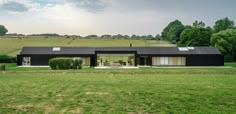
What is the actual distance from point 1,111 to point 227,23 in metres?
80.1

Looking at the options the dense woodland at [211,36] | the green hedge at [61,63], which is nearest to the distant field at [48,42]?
the dense woodland at [211,36]

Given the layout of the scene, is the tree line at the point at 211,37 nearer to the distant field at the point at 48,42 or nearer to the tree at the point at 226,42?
the tree at the point at 226,42

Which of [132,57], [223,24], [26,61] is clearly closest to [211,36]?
[223,24]

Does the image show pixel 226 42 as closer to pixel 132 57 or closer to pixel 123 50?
pixel 132 57

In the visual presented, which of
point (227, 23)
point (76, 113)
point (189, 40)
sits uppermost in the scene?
point (227, 23)

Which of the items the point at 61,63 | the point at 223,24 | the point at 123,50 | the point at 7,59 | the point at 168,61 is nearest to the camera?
the point at 61,63

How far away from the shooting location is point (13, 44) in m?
67.8

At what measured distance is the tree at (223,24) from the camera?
79625 mm

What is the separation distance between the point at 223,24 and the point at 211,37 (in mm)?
23366

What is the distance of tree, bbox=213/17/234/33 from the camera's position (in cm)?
7962

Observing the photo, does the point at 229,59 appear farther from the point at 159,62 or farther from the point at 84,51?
the point at 84,51

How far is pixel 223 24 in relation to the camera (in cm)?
8031

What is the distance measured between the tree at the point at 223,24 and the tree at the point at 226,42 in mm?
23245

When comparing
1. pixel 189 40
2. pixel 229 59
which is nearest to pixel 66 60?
pixel 229 59
